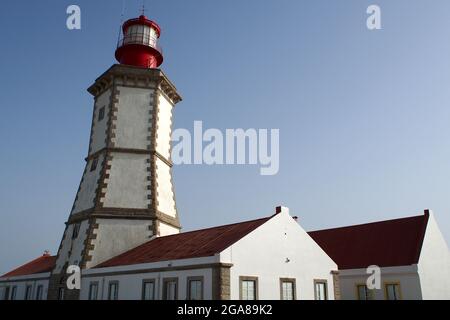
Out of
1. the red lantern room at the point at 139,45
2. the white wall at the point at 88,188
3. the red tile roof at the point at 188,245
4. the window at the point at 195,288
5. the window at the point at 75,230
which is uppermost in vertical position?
the red lantern room at the point at 139,45

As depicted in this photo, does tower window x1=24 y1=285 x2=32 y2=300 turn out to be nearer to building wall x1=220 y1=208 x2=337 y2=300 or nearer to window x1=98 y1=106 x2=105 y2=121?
window x1=98 y1=106 x2=105 y2=121

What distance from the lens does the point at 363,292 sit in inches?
992

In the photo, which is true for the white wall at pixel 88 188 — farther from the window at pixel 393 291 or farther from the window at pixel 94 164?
the window at pixel 393 291

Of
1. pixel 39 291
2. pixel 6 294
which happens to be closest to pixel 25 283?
pixel 39 291

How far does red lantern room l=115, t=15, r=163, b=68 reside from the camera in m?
29.8

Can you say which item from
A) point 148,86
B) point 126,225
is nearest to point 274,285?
point 126,225

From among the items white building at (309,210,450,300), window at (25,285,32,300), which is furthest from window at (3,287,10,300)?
white building at (309,210,450,300)

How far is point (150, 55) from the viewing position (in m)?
30.3

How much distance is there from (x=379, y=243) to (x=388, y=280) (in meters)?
3.16

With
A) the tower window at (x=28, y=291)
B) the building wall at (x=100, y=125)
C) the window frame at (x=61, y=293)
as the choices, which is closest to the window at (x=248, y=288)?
the window frame at (x=61, y=293)

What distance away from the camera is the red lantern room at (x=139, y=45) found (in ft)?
97.8

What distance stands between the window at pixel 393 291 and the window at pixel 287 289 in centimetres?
775
